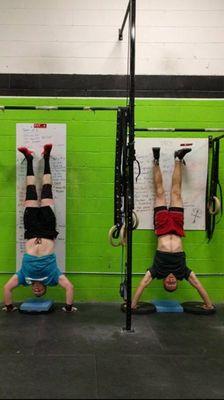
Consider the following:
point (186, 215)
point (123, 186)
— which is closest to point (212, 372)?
point (123, 186)

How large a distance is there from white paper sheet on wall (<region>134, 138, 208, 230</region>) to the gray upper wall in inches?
34.8

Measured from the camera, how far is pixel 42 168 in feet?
16.4

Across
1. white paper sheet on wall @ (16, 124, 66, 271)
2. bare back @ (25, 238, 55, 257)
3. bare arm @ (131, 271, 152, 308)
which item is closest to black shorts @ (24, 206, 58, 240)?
bare back @ (25, 238, 55, 257)

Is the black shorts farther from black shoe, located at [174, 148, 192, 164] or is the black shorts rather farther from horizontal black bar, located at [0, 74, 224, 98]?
black shoe, located at [174, 148, 192, 164]

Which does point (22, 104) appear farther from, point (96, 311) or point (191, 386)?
point (191, 386)

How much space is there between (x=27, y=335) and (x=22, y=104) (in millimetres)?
2666

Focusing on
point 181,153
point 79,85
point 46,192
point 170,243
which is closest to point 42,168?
point 46,192

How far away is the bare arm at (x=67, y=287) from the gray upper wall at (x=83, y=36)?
2454 mm

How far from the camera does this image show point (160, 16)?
4.96m

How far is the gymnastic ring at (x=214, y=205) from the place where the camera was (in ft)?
15.6

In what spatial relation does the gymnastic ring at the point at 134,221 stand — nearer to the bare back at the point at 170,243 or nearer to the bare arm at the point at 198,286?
the bare back at the point at 170,243

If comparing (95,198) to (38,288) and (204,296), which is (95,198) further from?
(204,296)

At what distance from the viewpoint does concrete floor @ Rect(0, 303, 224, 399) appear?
115 inches

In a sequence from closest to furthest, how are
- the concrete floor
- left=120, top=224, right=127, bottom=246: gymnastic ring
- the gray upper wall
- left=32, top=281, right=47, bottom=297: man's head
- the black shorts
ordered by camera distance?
1. the concrete floor
2. left=120, top=224, right=127, bottom=246: gymnastic ring
3. left=32, top=281, right=47, bottom=297: man's head
4. the black shorts
5. the gray upper wall
